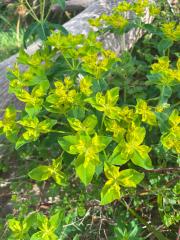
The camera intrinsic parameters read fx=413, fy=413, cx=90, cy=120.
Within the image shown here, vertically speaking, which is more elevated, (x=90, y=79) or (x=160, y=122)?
(x=90, y=79)

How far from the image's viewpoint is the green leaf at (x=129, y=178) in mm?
1317

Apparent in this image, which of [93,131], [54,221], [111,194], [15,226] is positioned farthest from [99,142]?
[15,226]

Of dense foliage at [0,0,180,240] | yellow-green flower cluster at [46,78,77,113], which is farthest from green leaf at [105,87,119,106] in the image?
yellow-green flower cluster at [46,78,77,113]

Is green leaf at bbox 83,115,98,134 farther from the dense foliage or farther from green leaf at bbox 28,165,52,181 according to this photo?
green leaf at bbox 28,165,52,181

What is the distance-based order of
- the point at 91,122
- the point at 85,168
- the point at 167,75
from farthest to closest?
the point at 167,75, the point at 91,122, the point at 85,168

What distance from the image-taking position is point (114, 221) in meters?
1.80

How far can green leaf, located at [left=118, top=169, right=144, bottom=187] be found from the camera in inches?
51.9

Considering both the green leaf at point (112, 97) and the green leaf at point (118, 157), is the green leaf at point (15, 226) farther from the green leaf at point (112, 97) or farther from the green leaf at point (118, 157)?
the green leaf at point (112, 97)

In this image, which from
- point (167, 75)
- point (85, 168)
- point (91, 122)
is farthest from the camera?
point (167, 75)

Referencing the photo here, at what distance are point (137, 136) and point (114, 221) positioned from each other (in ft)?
1.92

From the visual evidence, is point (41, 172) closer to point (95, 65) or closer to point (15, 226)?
point (15, 226)

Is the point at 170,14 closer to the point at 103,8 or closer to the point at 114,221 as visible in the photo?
the point at 103,8

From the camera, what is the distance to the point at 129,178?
1.34 meters

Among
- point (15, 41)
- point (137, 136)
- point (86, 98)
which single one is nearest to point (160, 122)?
point (137, 136)
